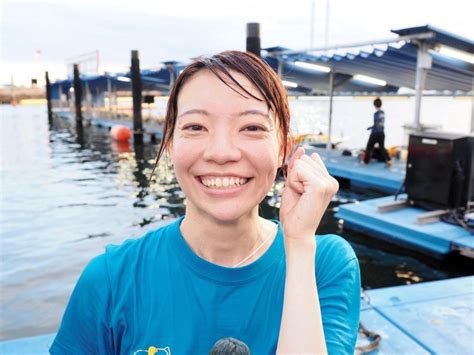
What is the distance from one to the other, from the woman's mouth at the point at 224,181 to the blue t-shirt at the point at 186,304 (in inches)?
9.2

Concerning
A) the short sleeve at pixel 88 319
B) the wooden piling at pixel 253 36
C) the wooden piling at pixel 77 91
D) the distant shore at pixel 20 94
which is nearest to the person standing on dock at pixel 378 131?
the wooden piling at pixel 253 36

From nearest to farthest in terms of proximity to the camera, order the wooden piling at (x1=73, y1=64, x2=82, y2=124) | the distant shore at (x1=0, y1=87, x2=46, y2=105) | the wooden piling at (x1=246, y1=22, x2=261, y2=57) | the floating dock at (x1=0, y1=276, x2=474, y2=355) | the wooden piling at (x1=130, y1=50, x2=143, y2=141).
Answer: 1. the floating dock at (x1=0, y1=276, x2=474, y2=355)
2. the wooden piling at (x1=246, y1=22, x2=261, y2=57)
3. the wooden piling at (x1=130, y1=50, x2=143, y2=141)
4. the wooden piling at (x1=73, y1=64, x2=82, y2=124)
5. the distant shore at (x1=0, y1=87, x2=46, y2=105)

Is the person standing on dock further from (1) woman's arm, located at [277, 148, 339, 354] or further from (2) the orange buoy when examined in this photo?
(2) the orange buoy

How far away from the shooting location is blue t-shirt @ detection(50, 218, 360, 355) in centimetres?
130

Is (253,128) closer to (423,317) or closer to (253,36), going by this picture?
(423,317)

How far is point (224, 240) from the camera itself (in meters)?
1.42

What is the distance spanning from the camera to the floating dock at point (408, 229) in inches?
263

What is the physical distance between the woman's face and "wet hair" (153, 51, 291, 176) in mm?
16

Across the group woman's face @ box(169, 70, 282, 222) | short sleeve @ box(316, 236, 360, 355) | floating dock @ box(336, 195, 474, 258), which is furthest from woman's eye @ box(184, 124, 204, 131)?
floating dock @ box(336, 195, 474, 258)

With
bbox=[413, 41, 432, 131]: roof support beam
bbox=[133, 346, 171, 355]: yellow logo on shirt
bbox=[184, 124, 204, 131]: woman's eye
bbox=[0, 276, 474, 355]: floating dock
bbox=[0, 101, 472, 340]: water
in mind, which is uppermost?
bbox=[413, 41, 432, 131]: roof support beam

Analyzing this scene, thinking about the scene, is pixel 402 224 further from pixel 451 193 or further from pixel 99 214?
pixel 99 214

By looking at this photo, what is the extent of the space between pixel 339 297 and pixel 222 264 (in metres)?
0.38

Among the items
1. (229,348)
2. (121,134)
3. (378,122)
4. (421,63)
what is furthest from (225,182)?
→ (121,134)

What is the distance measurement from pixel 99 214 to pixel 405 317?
7861 millimetres
